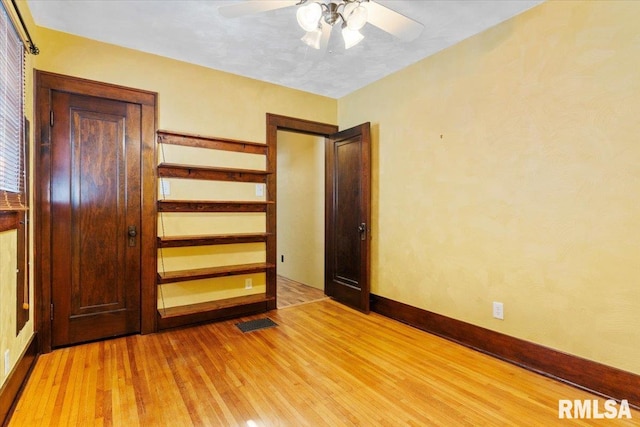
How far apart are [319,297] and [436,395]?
232 cm

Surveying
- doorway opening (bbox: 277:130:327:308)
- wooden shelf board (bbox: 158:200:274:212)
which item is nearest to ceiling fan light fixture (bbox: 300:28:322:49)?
wooden shelf board (bbox: 158:200:274:212)

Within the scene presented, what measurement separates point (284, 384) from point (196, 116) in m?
2.56

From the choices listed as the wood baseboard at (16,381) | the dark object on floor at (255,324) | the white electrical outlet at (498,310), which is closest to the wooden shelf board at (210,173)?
the dark object on floor at (255,324)

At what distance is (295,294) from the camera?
434cm

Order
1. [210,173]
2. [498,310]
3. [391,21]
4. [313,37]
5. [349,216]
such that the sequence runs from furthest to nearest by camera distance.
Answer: [349,216]
[210,173]
[498,310]
[313,37]
[391,21]

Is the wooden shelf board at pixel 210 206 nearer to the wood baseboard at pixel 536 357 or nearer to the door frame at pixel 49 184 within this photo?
the door frame at pixel 49 184

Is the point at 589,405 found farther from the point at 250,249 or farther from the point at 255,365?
the point at 250,249

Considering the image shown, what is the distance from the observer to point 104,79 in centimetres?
276

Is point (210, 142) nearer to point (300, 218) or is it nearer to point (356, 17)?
point (356, 17)

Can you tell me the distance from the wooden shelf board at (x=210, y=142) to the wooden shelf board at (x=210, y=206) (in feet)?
1.86

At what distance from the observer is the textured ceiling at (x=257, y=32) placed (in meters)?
2.28

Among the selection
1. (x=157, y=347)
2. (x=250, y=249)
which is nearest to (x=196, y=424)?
(x=157, y=347)

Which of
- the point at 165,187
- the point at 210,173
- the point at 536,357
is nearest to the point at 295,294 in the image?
the point at 210,173

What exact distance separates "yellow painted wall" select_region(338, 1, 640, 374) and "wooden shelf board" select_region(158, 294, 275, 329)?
5.11ft
